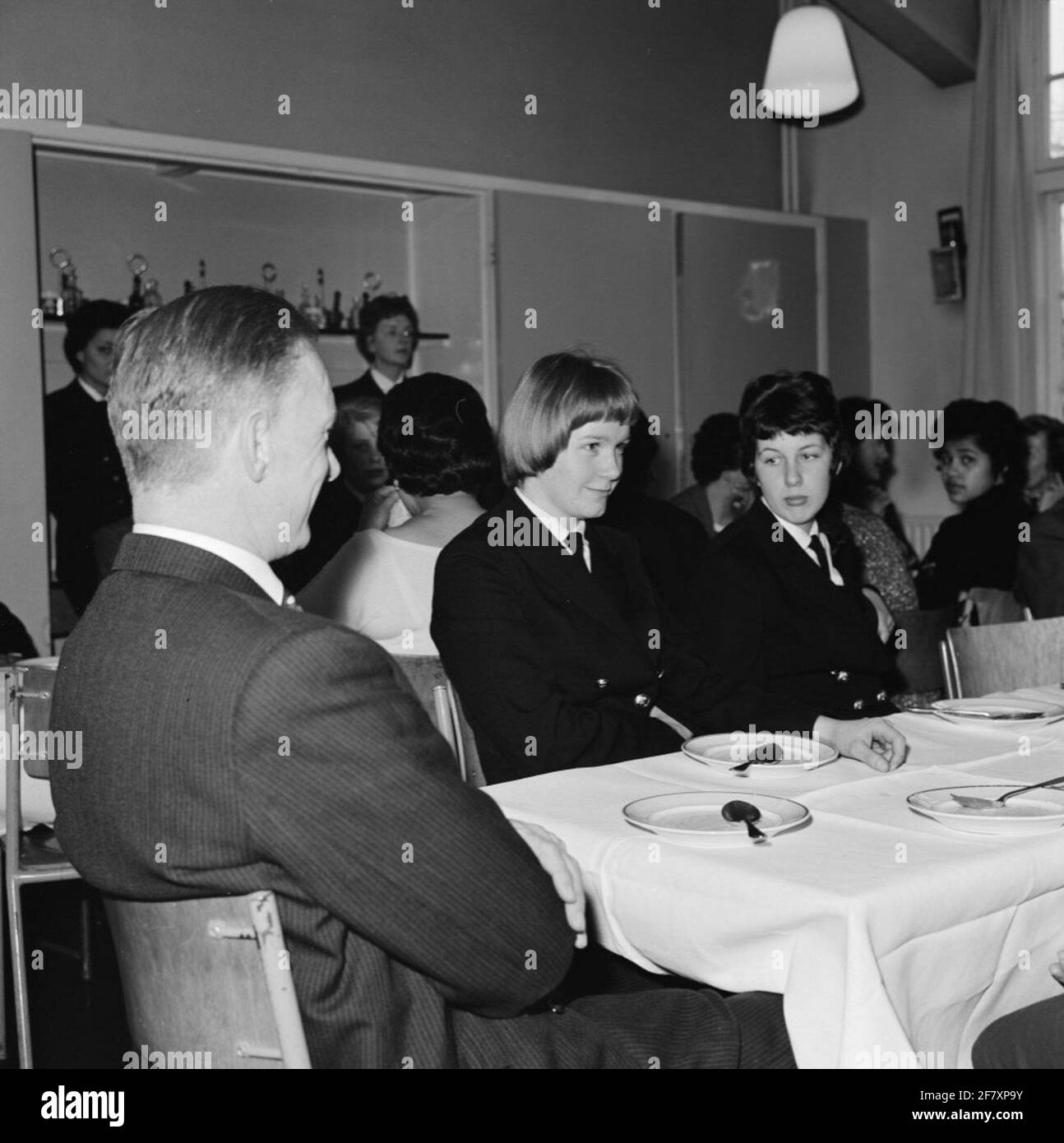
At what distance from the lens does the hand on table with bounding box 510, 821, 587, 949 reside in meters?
1.46

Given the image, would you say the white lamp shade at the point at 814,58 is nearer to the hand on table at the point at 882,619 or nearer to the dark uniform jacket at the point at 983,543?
the dark uniform jacket at the point at 983,543

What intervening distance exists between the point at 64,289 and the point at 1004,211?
13.7 ft

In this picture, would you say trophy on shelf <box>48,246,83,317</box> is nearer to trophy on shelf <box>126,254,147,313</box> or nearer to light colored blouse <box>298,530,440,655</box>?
trophy on shelf <box>126,254,147,313</box>

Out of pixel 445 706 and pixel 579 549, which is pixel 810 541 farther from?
pixel 445 706

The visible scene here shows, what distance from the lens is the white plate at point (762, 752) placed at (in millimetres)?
1958

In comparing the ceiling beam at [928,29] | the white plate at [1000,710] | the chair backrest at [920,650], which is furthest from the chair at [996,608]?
the ceiling beam at [928,29]

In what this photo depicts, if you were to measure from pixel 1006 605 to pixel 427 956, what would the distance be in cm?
273

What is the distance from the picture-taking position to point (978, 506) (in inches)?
176

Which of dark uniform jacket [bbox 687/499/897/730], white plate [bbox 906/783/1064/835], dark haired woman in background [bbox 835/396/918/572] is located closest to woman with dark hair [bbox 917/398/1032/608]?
dark haired woman in background [bbox 835/396/918/572]

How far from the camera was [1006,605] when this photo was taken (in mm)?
3588

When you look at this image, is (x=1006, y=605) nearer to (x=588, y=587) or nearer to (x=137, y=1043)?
(x=588, y=587)

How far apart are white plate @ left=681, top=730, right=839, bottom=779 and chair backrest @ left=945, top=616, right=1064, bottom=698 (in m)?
0.98

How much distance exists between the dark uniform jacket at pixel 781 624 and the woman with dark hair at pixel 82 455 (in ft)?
8.26
